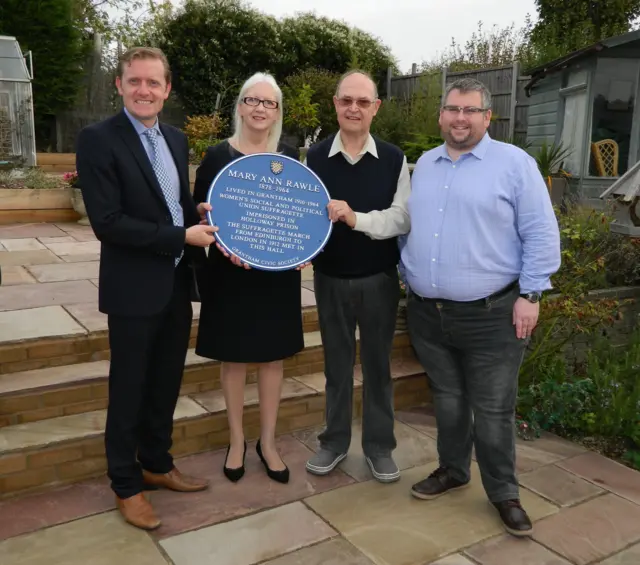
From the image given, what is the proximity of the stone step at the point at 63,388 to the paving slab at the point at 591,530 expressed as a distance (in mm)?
1847

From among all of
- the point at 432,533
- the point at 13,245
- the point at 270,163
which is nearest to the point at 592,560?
the point at 432,533

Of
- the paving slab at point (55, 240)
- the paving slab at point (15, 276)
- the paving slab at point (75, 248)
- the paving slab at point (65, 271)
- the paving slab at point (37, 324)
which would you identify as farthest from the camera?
the paving slab at point (55, 240)

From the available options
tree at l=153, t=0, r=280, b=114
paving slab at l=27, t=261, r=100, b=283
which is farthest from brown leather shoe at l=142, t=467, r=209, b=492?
tree at l=153, t=0, r=280, b=114

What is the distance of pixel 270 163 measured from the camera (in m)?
2.57

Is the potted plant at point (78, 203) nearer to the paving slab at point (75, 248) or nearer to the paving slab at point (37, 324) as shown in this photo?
the paving slab at point (75, 248)

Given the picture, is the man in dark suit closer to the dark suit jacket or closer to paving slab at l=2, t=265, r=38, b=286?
the dark suit jacket

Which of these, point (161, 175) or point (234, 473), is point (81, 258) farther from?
point (161, 175)

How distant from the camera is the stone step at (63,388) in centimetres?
297

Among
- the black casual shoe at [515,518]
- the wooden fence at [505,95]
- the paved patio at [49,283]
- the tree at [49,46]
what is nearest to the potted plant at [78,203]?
the paved patio at [49,283]

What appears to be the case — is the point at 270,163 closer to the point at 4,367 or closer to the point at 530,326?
the point at 530,326

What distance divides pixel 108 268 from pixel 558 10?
17823 millimetres

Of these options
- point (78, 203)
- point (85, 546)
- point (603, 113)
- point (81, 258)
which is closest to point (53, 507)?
point (85, 546)

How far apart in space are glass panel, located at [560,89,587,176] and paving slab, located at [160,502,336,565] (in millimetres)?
8244

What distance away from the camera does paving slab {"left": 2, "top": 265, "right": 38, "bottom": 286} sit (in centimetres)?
468
